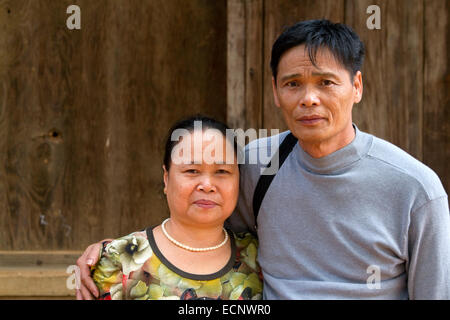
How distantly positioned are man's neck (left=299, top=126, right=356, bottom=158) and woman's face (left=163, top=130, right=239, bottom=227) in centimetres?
28

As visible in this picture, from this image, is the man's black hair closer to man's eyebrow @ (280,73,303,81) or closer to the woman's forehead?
man's eyebrow @ (280,73,303,81)

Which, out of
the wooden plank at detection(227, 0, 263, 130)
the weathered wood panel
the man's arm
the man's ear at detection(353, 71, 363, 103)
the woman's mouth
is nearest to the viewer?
the woman's mouth

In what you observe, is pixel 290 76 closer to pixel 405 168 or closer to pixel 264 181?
pixel 264 181

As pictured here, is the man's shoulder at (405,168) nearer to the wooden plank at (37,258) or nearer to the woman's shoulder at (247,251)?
the woman's shoulder at (247,251)

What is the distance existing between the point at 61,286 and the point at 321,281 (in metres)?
1.61

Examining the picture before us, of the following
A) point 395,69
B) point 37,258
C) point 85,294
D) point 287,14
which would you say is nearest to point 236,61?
point 287,14

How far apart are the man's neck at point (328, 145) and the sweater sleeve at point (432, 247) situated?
35cm

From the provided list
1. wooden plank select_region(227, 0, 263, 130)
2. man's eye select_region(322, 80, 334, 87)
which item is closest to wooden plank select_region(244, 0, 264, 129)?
wooden plank select_region(227, 0, 263, 130)

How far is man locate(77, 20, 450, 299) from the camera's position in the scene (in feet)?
5.57

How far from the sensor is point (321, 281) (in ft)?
5.78

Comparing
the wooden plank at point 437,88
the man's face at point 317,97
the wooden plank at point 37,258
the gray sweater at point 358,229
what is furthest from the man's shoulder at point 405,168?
the wooden plank at point 37,258

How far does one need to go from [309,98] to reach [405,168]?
40 cm
